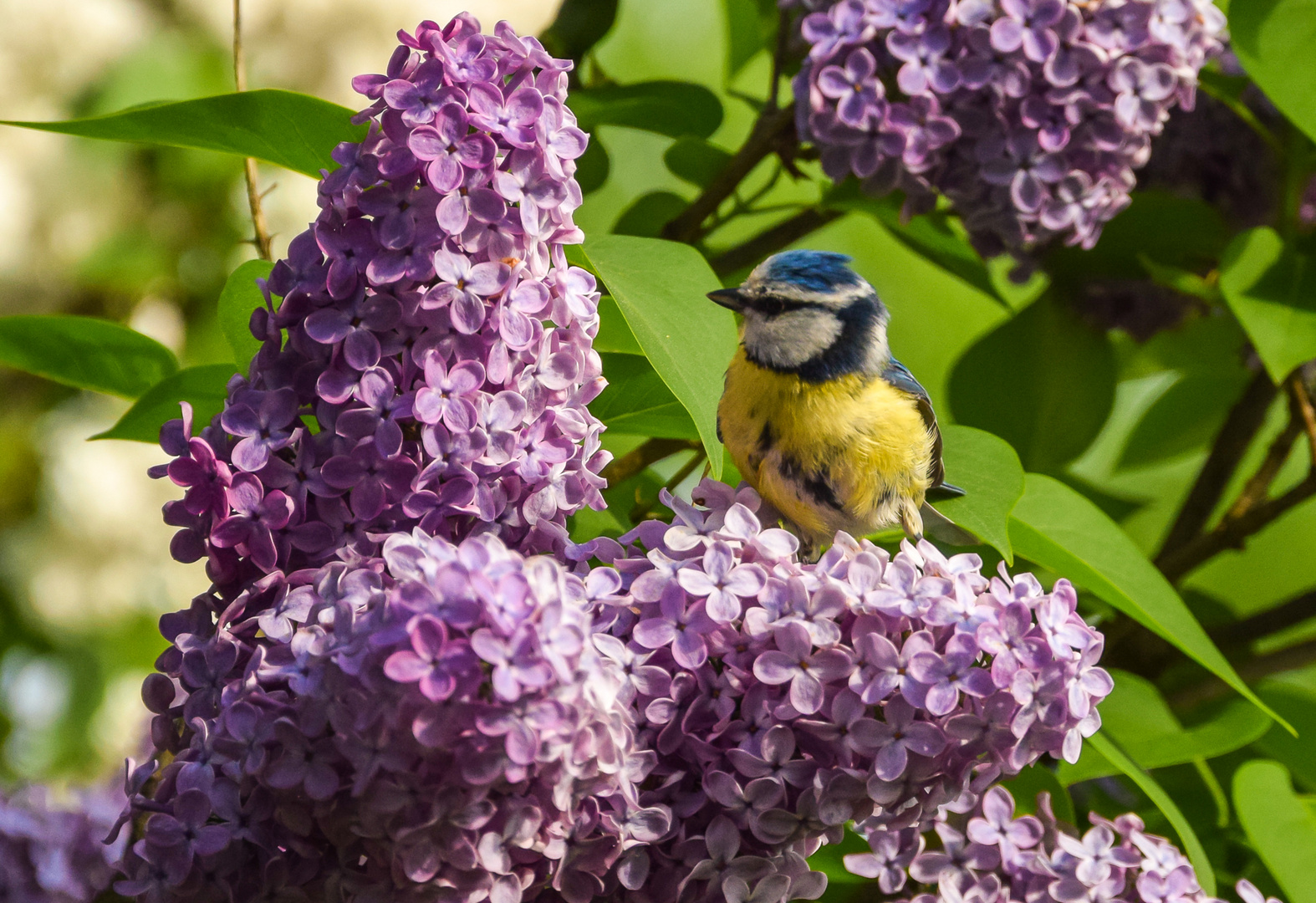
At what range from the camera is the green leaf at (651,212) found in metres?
0.90

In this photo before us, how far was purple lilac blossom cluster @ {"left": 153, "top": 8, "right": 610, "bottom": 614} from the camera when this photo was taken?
1.44 ft

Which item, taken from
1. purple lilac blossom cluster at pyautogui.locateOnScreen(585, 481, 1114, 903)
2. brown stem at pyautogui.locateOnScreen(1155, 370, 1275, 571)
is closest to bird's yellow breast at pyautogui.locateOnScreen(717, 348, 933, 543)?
purple lilac blossom cluster at pyautogui.locateOnScreen(585, 481, 1114, 903)

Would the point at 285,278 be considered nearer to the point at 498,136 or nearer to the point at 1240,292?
the point at 498,136

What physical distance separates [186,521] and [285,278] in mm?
101

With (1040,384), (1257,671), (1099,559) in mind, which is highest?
(1099,559)

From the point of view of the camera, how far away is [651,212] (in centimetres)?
92

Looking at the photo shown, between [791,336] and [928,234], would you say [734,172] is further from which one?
[791,336]

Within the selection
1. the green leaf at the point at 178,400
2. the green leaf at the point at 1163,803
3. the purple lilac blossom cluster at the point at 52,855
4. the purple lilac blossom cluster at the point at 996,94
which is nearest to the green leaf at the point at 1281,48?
the purple lilac blossom cluster at the point at 996,94

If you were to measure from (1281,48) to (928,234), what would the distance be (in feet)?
0.84

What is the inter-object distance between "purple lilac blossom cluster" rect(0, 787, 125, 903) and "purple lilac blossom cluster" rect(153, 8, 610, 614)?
26cm

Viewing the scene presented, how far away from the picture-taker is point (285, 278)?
0.46 metres

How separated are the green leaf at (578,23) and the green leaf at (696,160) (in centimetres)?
12

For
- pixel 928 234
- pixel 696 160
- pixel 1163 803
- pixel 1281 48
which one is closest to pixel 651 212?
pixel 696 160

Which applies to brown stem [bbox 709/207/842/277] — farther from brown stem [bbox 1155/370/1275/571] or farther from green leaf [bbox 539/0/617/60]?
brown stem [bbox 1155/370/1275/571]
